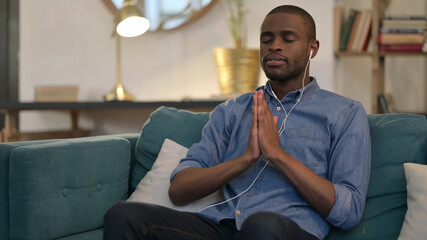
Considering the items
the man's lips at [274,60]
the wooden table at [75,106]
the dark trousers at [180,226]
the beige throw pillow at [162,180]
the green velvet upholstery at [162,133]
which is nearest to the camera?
the dark trousers at [180,226]

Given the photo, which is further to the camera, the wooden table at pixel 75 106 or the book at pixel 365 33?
the book at pixel 365 33

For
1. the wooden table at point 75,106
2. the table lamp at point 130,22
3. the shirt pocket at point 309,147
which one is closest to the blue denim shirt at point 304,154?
the shirt pocket at point 309,147

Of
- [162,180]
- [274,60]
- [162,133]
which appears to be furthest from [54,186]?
[274,60]

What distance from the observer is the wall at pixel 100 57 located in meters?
3.59

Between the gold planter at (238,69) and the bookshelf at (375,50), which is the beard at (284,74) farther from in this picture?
the bookshelf at (375,50)

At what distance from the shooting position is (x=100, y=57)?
3764 millimetres

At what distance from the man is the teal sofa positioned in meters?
0.12

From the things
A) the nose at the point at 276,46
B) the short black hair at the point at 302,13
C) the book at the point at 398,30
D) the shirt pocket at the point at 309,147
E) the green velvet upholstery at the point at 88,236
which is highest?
the book at the point at 398,30

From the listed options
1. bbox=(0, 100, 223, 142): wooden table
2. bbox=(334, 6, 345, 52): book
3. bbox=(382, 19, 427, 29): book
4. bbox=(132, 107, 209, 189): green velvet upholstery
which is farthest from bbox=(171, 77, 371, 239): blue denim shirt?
bbox=(382, 19, 427, 29): book

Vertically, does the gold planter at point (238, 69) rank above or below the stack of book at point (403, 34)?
below

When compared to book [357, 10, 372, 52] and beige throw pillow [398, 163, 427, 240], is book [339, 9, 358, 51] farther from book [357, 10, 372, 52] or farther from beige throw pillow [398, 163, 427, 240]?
beige throw pillow [398, 163, 427, 240]

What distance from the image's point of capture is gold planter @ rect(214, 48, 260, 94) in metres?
3.20

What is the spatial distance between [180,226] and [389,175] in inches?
25.5

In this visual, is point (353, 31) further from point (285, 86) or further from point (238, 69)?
point (285, 86)
